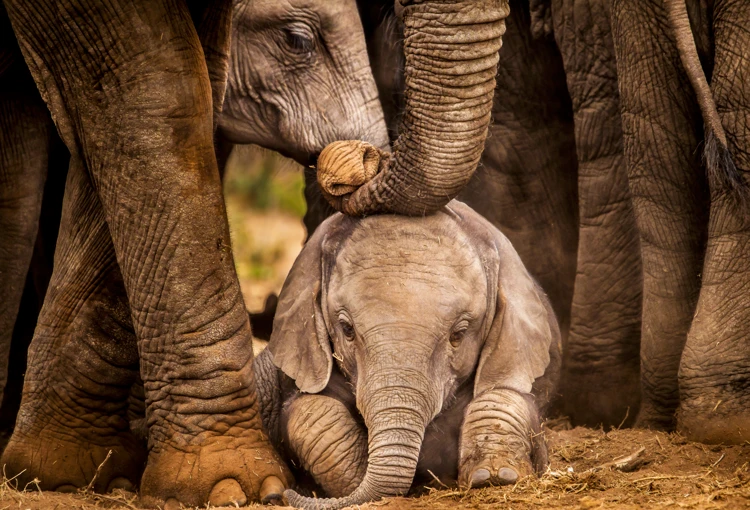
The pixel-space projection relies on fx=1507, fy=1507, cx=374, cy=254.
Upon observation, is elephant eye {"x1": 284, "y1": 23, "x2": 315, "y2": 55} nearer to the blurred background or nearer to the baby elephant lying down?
the baby elephant lying down

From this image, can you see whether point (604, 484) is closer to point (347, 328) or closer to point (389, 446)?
point (389, 446)

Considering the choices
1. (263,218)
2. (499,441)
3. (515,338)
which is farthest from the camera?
(263,218)

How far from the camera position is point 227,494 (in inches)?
150

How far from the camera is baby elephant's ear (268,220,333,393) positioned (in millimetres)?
3949

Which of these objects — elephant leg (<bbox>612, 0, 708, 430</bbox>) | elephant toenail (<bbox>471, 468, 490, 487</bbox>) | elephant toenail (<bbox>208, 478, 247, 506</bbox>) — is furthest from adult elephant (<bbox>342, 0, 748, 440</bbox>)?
elephant toenail (<bbox>208, 478, 247, 506</bbox>)

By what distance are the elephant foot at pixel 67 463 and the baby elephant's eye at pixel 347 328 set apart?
768mm

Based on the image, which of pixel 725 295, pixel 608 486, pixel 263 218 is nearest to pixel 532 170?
pixel 725 295

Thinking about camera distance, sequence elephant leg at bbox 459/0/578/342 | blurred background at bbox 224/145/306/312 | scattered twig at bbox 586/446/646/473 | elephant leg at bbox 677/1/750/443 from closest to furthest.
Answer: scattered twig at bbox 586/446/646/473, elephant leg at bbox 677/1/750/443, elephant leg at bbox 459/0/578/342, blurred background at bbox 224/145/306/312

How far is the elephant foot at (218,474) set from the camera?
382 cm

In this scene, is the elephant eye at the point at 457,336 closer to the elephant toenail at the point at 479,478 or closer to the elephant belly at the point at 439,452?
the elephant belly at the point at 439,452

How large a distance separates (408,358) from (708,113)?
103cm

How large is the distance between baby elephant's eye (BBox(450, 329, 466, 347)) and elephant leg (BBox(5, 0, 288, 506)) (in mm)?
549

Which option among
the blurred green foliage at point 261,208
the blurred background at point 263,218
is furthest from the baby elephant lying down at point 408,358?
the blurred green foliage at point 261,208

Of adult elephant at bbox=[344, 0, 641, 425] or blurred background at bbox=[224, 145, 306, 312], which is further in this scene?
blurred background at bbox=[224, 145, 306, 312]
